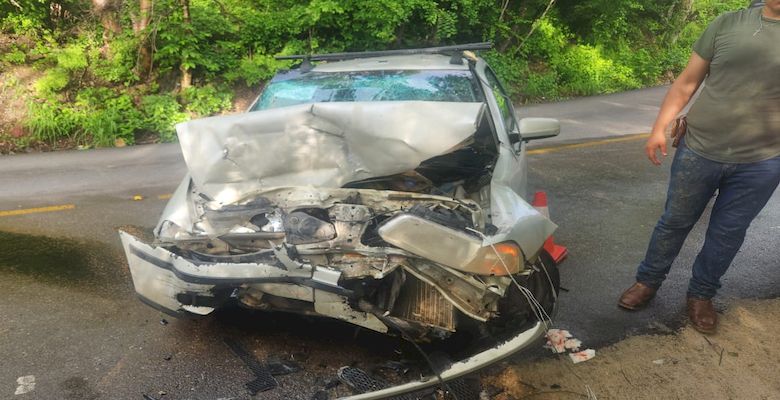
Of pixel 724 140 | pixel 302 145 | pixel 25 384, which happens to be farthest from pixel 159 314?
pixel 724 140

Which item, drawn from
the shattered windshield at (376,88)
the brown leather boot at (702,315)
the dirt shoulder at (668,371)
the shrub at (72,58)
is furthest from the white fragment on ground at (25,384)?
the shrub at (72,58)

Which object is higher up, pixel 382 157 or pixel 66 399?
pixel 382 157

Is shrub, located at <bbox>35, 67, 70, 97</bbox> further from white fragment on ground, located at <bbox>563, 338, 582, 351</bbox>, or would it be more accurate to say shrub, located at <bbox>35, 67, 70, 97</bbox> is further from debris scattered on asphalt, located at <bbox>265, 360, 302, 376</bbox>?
white fragment on ground, located at <bbox>563, 338, 582, 351</bbox>

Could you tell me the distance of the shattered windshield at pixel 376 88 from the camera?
3.90 metres

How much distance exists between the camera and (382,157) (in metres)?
3.00

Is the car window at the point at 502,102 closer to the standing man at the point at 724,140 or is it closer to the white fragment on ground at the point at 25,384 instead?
the standing man at the point at 724,140

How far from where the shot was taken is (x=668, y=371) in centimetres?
291

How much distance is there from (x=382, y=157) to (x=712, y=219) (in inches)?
78.0

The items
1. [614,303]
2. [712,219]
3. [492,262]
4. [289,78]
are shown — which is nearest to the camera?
[492,262]

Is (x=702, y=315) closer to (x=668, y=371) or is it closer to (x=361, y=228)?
(x=668, y=371)

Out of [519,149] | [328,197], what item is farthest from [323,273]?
[519,149]

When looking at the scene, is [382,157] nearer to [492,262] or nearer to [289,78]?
[492,262]

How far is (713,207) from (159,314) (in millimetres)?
3457

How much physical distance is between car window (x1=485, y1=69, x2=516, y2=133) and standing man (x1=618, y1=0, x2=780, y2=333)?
4.06 ft
